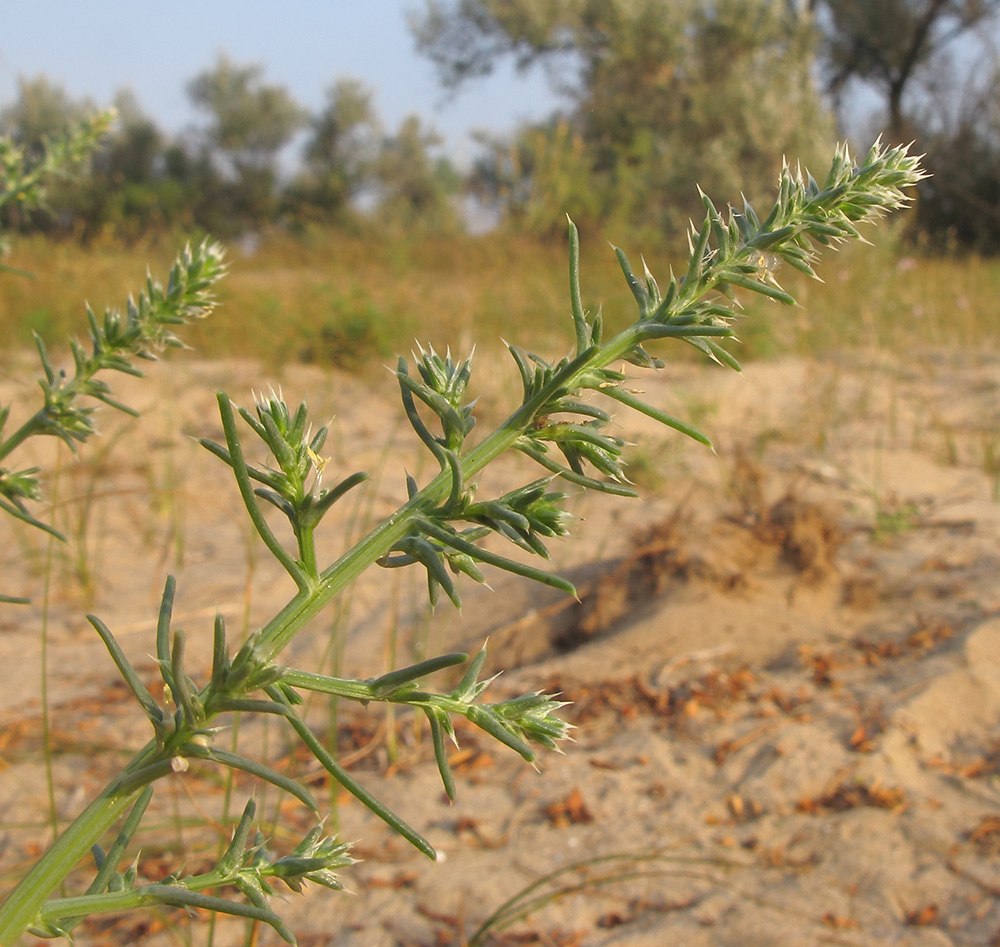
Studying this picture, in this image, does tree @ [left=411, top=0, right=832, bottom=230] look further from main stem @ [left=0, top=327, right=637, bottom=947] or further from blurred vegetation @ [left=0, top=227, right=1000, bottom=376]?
main stem @ [left=0, top=327, right=637, bottom=947]

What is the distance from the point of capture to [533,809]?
2229mm

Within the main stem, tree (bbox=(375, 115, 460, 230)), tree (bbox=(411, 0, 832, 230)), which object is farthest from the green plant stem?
tree (bbox=(375, 115, 460, 230))

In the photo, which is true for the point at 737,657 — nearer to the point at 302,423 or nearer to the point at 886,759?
the point at 886,759

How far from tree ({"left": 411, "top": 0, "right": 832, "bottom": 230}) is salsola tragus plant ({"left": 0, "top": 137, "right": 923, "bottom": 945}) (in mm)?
9280

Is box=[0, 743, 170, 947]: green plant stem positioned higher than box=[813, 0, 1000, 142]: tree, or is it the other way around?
box=[813, 0, 1000, 142]: tree

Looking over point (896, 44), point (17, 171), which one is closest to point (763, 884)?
point (17, 171)

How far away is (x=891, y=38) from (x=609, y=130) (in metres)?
8.25

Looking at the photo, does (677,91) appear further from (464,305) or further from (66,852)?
(66,852)

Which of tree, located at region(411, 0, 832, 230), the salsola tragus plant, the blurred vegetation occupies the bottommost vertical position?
the salsola tragus plant

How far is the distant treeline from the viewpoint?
37.6ft

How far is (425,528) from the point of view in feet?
1.98

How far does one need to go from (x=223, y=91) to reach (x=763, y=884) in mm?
26297

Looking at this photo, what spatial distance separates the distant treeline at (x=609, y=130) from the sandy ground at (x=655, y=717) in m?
3.21

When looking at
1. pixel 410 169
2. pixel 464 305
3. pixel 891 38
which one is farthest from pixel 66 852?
pixel 410 169
